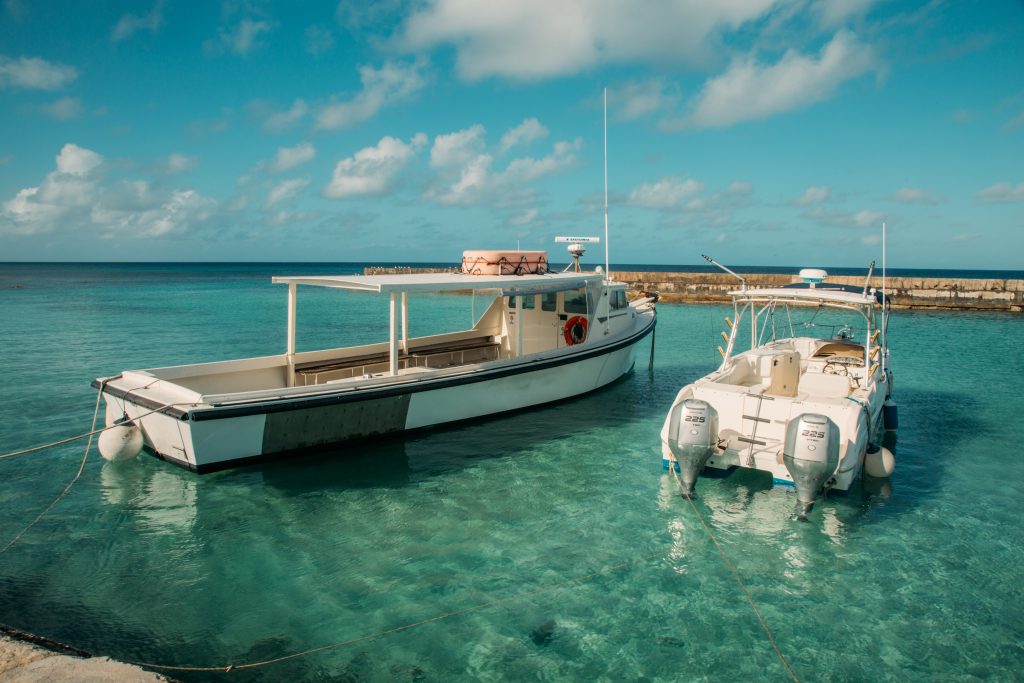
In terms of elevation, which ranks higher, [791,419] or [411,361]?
[411,361]

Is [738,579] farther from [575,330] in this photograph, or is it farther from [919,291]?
[919,291]

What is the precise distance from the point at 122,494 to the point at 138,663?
4.06 m

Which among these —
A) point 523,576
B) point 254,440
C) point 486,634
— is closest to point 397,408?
point 254,440

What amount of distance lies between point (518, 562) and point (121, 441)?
611 centimetres

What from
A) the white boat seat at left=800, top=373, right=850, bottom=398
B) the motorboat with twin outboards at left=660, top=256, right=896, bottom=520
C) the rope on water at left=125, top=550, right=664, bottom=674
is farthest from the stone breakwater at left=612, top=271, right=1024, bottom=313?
the rope on water at left=125, top=550, right=664, bottom=674

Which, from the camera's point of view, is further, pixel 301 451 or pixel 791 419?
pixel 301 451

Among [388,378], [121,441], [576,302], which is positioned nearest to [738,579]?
[388,378]

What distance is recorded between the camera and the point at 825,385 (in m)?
10.1

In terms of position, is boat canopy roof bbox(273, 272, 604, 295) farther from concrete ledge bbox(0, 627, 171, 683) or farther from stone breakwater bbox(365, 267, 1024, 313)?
stone breakwater bbox(365, 267, 1024, 313)

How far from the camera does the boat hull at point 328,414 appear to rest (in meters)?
8.31

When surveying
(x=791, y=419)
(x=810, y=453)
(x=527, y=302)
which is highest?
(x=527, y=302)

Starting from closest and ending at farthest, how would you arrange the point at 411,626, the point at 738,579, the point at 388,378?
the point at 411,626 → the point at 738,579 → the point at 388,378

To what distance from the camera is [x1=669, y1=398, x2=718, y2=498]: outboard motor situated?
764 centimetres

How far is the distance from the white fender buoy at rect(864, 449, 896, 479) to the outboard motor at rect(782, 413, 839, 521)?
68.8 inches
